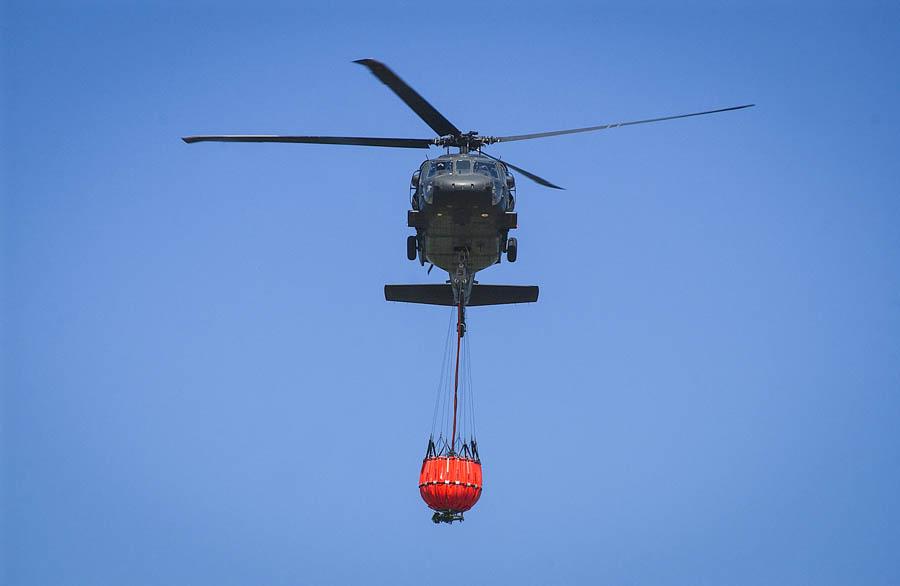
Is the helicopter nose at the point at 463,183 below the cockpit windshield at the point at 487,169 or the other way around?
below

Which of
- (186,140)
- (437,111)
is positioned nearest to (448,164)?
(437,111)

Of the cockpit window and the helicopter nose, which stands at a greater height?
the cockpit window

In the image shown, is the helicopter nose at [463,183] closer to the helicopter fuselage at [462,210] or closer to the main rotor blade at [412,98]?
the helicopter fuselage at [462,210]

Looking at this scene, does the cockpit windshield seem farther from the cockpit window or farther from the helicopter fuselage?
the cockpit window

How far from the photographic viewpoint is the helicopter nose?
26.9m

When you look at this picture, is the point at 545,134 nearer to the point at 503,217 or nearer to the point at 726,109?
the point at 503,217

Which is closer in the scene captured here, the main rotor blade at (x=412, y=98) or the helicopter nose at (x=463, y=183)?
the main rotor blade at (x=412, y=98)

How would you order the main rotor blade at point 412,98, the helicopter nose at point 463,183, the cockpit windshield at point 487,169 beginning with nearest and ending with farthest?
1. the main rotor blade at point 412,98
2. the helicopter nose at point 463,183
3. the cockpit windshield at point 487,169

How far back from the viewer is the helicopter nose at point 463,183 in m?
26.9

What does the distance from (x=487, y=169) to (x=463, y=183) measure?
83 cm

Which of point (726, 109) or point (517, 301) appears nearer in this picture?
point (726, 109)

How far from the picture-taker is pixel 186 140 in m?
27.1

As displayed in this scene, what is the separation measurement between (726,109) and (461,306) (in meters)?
7.15

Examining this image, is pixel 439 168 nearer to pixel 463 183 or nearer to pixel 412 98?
pixel 463 183
